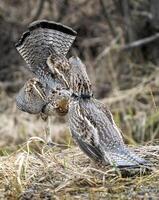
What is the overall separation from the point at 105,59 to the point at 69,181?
20.9 feet

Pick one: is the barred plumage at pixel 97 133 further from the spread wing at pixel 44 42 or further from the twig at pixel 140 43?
the twig at pixel 140 43

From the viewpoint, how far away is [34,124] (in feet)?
30.9

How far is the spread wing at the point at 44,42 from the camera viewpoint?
230 inches

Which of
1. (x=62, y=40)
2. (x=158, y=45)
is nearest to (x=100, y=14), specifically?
(x=158, y=45)

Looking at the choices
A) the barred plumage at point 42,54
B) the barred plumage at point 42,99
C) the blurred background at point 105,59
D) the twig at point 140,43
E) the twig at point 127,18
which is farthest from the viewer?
the twig at point 127,18

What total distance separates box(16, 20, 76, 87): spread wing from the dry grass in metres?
0.96

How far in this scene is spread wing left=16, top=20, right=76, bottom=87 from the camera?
5.83m

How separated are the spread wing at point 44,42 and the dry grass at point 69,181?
96 cm

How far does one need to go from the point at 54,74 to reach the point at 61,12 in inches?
228

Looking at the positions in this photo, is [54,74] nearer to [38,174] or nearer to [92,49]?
[38,174]

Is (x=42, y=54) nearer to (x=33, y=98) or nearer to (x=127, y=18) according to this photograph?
(x=33, y=98)

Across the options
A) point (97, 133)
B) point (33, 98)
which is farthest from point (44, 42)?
point (97, 133)

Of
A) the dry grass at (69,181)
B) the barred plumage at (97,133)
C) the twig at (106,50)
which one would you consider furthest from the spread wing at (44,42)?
the twig at (106,50)

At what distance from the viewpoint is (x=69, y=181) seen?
182 inches
